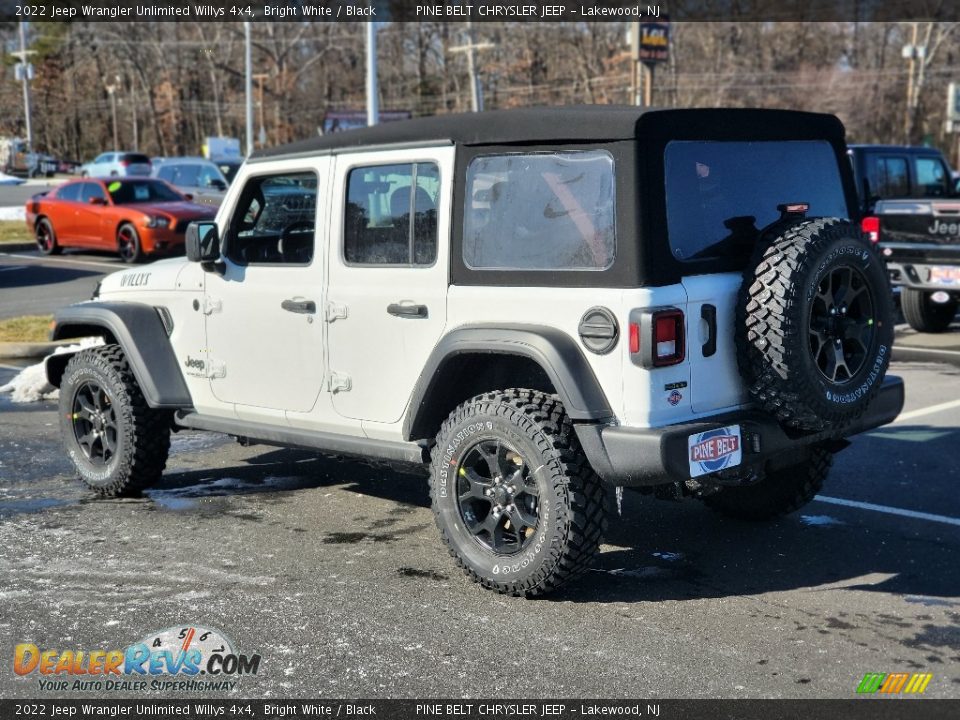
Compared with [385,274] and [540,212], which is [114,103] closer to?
[385,274]

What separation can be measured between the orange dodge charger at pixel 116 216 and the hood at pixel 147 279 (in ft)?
45.9

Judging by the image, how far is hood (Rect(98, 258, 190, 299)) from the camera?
649 centimetres

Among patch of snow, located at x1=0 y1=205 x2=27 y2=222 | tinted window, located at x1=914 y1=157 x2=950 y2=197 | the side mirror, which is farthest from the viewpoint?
patch of snow, located at x1=0 y1=205 x2=27 y2=222

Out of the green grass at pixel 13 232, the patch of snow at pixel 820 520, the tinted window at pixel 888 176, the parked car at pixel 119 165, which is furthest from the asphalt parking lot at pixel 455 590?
the parked car at pixel 119 165

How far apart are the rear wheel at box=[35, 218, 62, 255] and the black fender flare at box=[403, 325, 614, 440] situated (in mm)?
19871

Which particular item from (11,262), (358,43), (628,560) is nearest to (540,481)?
(628,560)

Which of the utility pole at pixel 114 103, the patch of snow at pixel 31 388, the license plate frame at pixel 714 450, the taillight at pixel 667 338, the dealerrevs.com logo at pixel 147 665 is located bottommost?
the dealerrevs.com logo at pixel 147 665

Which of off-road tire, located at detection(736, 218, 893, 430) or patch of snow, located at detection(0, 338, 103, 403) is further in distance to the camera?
patch of snow, located at detection(0, 338, 103, 403)

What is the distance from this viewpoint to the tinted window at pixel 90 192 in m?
22.3

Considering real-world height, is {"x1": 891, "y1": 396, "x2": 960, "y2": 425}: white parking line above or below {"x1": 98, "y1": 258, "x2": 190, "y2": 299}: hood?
below

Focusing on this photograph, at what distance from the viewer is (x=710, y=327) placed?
479 cm

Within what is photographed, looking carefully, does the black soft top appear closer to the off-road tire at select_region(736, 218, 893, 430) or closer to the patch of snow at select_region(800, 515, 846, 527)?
the off-road tire at select_region(736, 218, 893, 430)

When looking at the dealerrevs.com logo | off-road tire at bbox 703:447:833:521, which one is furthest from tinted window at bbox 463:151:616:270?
the dealerrevs.com logo

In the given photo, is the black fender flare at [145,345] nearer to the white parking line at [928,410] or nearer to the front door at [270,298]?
the front door at [270,298]
